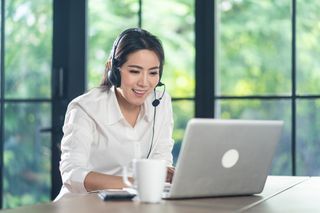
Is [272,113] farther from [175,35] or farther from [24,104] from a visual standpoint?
[24,104]

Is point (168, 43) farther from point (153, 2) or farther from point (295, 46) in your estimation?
point (295, 46)

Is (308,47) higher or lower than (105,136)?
higher

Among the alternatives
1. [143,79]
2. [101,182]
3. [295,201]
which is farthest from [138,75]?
[295,201]

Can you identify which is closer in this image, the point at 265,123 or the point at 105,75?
the point at 265,123

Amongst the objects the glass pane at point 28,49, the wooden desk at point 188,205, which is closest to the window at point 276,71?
the glass pane at point 28,49

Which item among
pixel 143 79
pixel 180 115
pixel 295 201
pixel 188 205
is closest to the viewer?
pixel 188 205

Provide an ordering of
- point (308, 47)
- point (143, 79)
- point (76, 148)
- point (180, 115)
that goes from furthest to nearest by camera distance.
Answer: point (180, 115) < point (308, 47) < point (143, 79) < point (76, 148)

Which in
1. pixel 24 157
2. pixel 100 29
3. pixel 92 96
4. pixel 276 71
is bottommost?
pixel 24 157

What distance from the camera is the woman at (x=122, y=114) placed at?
97.2 inches

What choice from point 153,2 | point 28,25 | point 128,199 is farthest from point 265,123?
A: point 28,25

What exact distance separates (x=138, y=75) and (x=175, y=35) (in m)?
1.43

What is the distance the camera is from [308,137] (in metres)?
3.56

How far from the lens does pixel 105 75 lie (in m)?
2.62

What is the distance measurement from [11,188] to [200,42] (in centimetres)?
134
